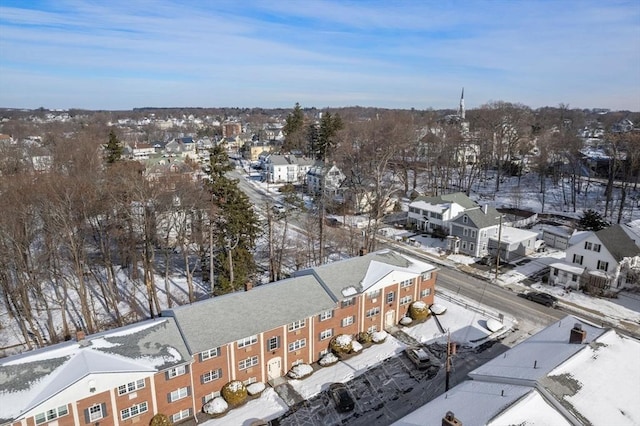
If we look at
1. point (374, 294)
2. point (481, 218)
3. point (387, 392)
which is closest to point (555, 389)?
point (387, 392)

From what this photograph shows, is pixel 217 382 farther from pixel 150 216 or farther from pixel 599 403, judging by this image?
pixel 599 403

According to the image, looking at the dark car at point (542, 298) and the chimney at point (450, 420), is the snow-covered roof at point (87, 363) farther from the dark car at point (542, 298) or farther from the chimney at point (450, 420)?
Answer: the dark car at point (542, 298)

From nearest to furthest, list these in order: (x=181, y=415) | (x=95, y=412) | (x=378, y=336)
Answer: (x=95, y=412) < (x=181, y=415) < (x=378, y=336)

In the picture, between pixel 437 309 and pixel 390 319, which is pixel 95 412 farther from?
pixel 437 309

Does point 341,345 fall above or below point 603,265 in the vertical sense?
below

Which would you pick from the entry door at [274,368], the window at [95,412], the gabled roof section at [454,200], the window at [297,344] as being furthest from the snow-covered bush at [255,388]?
the gabled roof section at [454,200]

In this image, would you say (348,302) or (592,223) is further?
(592,223)
